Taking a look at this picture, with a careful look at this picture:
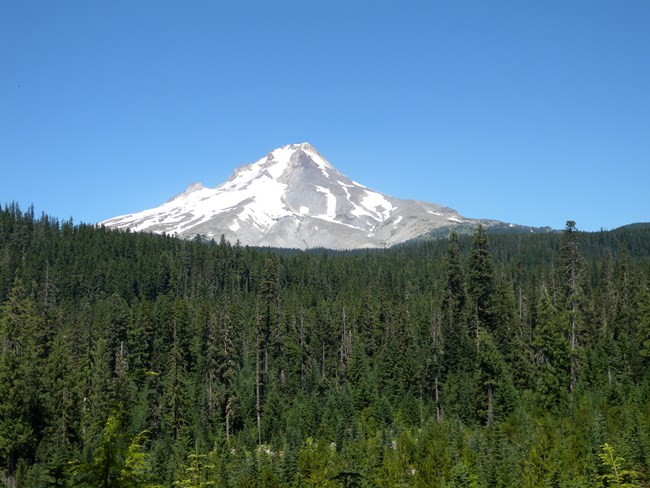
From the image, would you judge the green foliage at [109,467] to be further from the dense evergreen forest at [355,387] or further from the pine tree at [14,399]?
the pine tree at [14,399]

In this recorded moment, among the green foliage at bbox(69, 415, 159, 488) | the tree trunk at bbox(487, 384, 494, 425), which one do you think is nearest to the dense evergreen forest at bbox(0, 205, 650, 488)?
the green foliage at bbox(69, 415, 159, 488)

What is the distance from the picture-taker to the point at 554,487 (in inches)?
1233

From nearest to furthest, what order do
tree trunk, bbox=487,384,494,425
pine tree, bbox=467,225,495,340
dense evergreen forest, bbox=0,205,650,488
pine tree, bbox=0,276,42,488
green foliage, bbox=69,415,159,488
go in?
green foliage, bbox=69,415,159,488, dense evergreen forest, bbox=0,205,650,488, pine tree, bbox=0,276,42,488, tree trunk, bbox=487,384,494,425, pine tree, bbox=467,225,495,340

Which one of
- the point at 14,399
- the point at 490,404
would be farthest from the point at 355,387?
the point at 14,399

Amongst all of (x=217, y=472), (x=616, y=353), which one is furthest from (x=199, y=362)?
(x=616, y=353)

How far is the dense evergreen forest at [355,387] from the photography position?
37.3m

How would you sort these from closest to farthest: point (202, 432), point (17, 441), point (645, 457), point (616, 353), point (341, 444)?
point (645, 457)
point (17, 441)
point (341, 444)
point (616, 353)
point (202, 432)

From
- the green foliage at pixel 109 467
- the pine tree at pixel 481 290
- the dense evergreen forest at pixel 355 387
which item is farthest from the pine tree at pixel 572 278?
the green foliage at pixel 109 467

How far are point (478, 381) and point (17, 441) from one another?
41877mm

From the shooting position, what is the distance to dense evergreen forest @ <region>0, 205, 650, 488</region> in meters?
37.3

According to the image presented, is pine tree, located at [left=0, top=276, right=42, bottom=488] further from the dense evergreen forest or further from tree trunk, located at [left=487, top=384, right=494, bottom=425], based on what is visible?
tree trunk, located at [left=487, top=384, right=494, bottom=425]

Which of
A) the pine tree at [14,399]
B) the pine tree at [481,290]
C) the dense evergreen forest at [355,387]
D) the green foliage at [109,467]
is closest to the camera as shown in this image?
the green foliage at [109,467]

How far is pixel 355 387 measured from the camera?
7688 centimetres

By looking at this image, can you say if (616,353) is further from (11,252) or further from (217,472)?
(11,252)
